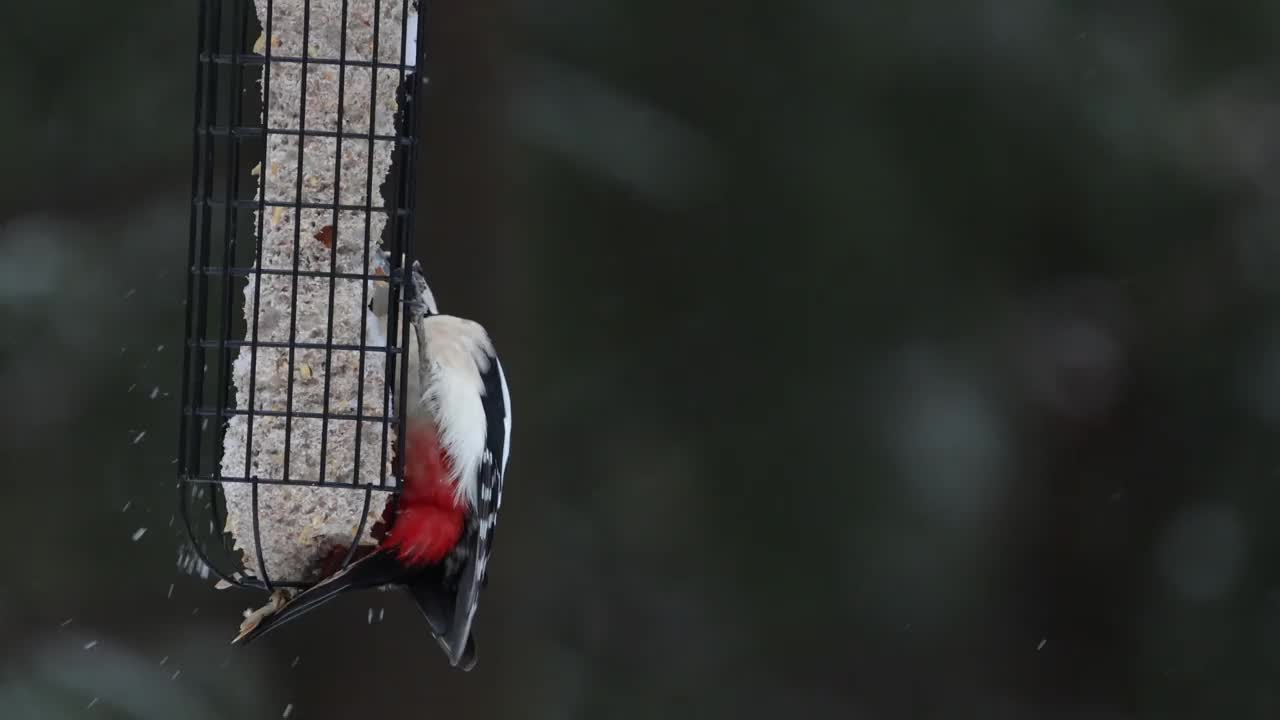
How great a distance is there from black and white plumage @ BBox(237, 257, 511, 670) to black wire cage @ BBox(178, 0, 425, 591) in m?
0.17

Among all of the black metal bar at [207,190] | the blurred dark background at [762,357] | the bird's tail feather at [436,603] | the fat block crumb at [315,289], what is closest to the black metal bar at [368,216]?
the fat block crumb at [315,289]

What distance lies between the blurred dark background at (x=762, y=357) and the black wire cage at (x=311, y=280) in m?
2.36

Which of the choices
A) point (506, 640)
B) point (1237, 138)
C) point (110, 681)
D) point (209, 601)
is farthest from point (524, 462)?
point (1237, 138)

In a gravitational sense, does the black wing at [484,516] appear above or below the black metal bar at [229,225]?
below

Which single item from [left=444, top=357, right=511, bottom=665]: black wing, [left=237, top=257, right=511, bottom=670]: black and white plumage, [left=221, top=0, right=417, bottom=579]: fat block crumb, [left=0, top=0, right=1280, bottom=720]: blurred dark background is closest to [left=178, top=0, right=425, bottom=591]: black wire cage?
[left=221, top=0, right=417, bottom=579]: fat block crumb

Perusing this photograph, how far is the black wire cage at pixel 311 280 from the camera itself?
3.31m

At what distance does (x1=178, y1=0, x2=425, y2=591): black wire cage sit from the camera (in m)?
3.31

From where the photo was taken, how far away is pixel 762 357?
634 cm

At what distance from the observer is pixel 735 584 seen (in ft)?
21.2

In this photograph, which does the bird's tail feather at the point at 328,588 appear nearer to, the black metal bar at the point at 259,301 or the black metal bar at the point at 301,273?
the black metal bar at the point at 259,301

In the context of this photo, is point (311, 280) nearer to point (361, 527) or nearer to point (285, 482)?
point (285, 482)

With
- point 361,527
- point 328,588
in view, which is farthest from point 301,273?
point 328,588

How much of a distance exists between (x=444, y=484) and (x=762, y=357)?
2810mm

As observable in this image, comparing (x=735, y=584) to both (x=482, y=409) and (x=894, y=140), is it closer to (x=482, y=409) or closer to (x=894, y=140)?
(x=894, y=140)
